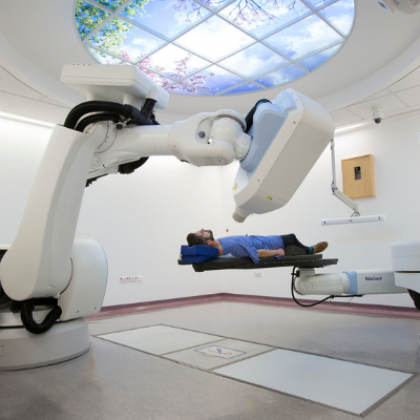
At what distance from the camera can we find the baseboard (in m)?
4.52

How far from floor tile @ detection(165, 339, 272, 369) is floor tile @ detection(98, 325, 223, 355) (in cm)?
16

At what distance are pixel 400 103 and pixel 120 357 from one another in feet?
14.4

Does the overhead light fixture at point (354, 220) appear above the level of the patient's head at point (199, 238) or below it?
above

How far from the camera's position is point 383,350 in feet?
9.43

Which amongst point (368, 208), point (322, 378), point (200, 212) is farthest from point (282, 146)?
point (200, 212)

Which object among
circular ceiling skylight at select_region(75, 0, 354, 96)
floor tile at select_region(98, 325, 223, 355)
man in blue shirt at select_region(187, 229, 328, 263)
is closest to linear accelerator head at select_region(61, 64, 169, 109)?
man in blue shirt at select_region(187, 229, 328, 263)

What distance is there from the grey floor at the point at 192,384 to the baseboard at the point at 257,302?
647mm

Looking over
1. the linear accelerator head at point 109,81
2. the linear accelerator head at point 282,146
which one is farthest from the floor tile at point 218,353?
the linear accelerator head at point 109,81

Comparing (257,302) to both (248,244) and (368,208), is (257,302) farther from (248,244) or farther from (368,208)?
(248,244)

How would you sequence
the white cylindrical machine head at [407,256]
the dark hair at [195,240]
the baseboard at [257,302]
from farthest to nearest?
the baseboard at [257,302] → the dark hair at [195,240] → the white cylindrical machine head at [407,256]

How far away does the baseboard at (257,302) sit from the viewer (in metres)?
4.52

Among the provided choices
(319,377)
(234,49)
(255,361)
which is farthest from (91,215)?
(319,377)

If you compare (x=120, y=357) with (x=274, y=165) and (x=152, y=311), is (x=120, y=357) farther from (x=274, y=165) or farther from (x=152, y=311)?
(x=152, y=311)

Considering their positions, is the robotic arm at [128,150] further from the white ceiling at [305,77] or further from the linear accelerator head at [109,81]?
the white ceiling at [305,77]
